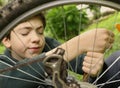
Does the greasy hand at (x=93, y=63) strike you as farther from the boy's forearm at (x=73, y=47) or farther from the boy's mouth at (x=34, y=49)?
the boy's mouth at (x=34, y=49)

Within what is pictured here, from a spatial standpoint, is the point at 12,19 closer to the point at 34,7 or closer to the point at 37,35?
the point at 34,7

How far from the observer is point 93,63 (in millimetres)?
2178

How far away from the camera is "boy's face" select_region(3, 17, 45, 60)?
2.39 meters

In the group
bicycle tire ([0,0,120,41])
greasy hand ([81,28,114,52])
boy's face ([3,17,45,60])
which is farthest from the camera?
boy's face ([3,17,45,60])

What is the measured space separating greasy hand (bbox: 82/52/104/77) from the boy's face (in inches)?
13.0

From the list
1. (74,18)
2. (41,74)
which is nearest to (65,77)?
(41,74)

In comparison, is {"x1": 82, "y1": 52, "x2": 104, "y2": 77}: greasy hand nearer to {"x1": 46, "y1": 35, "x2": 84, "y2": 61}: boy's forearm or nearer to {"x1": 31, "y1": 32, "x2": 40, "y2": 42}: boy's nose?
{"x1": 46, "y1": 35, "x2": 84, "y2": 61}: boy's forearm

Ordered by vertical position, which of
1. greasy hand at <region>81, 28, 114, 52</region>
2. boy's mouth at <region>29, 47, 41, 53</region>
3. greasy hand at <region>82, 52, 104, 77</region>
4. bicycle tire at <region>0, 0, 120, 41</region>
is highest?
bicycle tire at <region>0, 0, 120, 41</region>

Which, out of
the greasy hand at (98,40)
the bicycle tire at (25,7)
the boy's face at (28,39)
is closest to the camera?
the bicycle tire at (25,7)

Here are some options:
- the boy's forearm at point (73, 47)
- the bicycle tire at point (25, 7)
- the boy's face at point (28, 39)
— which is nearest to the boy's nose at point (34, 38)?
the boy's face at point (28, 39)

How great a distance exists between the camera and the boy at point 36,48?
7.16ft

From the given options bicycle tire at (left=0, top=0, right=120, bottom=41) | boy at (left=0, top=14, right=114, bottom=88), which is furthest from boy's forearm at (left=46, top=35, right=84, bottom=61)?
bicycle tire at (left=0, top=0, right=120, bottom=41)

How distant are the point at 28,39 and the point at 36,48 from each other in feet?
0.22

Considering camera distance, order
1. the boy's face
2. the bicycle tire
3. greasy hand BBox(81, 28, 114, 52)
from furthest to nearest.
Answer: the boy's face < greasy hand BBox(81, 28, 114, 52) < the bicycle tire
